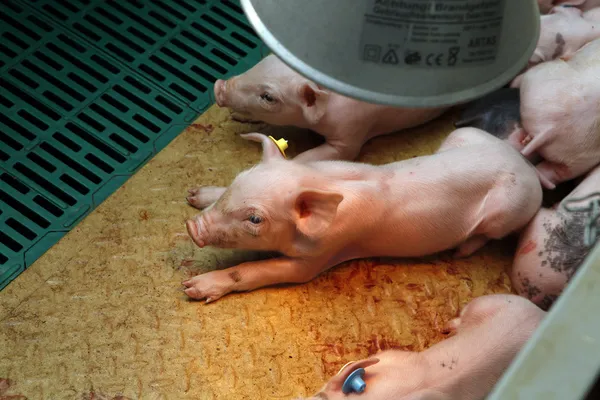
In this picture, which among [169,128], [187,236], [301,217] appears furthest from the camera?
[169,128]

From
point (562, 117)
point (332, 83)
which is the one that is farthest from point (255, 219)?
point (332, 83)

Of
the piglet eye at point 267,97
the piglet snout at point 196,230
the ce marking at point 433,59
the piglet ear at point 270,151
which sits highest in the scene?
the ce marking at point 433,59

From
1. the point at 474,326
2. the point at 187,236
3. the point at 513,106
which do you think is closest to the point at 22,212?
the point at 187,236

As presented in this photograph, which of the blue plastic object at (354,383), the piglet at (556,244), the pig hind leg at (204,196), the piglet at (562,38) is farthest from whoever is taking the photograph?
the piglet at (562,38)

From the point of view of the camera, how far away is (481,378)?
7.41 ft

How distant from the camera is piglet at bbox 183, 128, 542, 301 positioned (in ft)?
8.02

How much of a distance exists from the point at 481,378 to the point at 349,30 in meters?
1.45

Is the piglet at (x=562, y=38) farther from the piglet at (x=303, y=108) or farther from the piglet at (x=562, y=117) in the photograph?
the piglet at (x=303, y=108)

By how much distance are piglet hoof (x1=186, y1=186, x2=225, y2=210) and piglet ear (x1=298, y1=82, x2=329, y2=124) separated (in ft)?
1.25

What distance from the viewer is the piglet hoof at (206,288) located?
2.54 meters

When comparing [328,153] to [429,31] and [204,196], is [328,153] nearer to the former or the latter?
[204,196]

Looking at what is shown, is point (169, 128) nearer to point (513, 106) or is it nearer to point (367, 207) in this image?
point (367, 207)

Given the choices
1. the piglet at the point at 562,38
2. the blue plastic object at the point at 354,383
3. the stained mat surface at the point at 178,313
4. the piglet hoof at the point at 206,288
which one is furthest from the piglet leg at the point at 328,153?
the blue plastic object at the point at 354,383

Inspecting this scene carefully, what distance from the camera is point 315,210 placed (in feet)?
7.79
